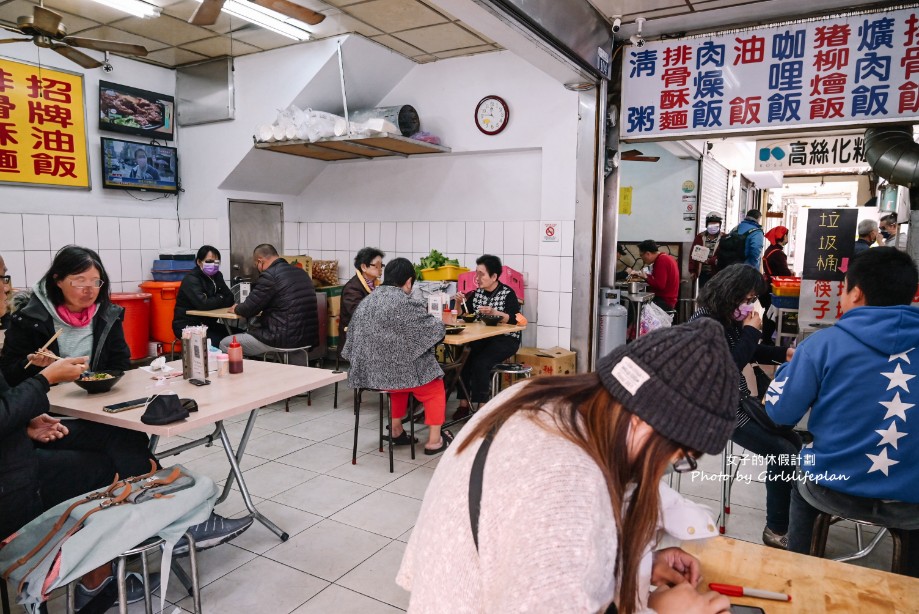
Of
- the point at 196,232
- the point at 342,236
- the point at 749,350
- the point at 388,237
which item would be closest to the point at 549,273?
the point at 388,237

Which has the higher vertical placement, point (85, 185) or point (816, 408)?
point (85, 185)

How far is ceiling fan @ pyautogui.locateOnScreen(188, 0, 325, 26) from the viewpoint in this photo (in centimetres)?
349

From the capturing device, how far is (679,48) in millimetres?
4867

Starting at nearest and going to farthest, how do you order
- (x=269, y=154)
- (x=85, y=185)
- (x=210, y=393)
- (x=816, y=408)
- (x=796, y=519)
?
(x=816, y=408), (x=796, y=519), (x=210, y=393), (x=85, y=185), (x=269, y=154)

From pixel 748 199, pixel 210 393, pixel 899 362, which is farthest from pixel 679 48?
pixel 748 199

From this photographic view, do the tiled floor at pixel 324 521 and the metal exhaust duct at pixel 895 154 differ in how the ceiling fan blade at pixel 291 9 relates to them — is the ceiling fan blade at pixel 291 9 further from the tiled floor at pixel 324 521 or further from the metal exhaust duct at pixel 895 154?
the metal exhaust duct at pixel 895 154

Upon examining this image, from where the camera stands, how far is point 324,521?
3.39 meters

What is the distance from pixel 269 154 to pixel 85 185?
186cm

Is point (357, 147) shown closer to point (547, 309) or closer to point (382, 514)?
point (547, 309)

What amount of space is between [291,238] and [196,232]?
1.13 metres

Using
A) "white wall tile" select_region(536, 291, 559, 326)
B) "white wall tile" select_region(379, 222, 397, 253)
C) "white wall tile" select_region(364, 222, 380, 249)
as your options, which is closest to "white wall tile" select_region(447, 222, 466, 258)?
"white wall tile" select_region(379, 222, 397, 253)

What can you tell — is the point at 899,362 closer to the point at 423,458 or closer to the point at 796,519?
the point at 796,519

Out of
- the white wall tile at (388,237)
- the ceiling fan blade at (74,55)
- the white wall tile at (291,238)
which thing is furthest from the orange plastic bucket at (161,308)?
the ceiling fan blade at (74,55)

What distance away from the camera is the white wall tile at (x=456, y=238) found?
21.5 ft
